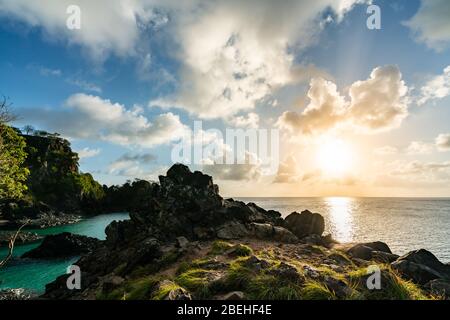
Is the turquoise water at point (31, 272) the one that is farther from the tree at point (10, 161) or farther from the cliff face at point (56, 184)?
the cliff face at point (56, 184)

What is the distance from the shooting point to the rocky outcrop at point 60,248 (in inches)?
1615

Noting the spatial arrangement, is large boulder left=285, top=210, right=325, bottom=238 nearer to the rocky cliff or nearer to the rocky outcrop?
the rocky cliff

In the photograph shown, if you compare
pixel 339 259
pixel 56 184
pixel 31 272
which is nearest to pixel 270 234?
pixel 339 259

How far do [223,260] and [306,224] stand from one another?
58.2ft

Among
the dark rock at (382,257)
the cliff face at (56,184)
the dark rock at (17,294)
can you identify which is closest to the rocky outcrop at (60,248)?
the dark rock at (17,294)

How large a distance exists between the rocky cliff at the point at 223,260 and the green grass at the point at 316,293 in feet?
0.10

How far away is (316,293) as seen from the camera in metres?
9.19

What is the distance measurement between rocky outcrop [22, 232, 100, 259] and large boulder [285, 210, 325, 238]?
3221cm

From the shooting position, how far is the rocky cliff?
9.98m
